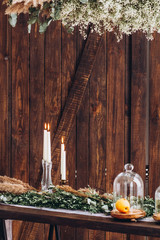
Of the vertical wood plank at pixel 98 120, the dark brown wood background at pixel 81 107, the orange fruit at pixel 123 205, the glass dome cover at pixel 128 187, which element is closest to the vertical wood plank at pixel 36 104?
the dark brown wood background at pixel 81 107

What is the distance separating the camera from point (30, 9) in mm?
1768

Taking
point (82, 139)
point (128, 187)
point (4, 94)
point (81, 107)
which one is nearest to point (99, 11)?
point (128, 187)

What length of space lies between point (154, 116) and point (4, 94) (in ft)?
4.52

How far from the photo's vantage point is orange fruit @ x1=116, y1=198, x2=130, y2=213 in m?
1.76

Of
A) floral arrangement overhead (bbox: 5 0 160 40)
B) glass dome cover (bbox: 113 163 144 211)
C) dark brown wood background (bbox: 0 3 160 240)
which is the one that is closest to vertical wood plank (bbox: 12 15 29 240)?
dark brown wood background (bbox: 0 3 160 240)

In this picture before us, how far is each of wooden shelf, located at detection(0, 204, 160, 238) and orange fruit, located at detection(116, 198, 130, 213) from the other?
60mm

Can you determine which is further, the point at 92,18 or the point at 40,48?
the point at 40,48

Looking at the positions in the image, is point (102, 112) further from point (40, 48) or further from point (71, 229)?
point (71, 229)

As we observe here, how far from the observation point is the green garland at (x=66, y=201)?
195 cm

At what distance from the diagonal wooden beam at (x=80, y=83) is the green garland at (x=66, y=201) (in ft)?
3.16

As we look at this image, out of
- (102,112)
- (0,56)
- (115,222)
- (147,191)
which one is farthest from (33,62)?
(115,222)

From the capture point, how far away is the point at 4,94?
3158mm

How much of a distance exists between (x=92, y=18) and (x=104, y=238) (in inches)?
74.7

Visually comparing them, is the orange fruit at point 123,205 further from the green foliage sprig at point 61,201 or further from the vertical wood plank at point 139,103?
the vertical wood plank at point 139,103
